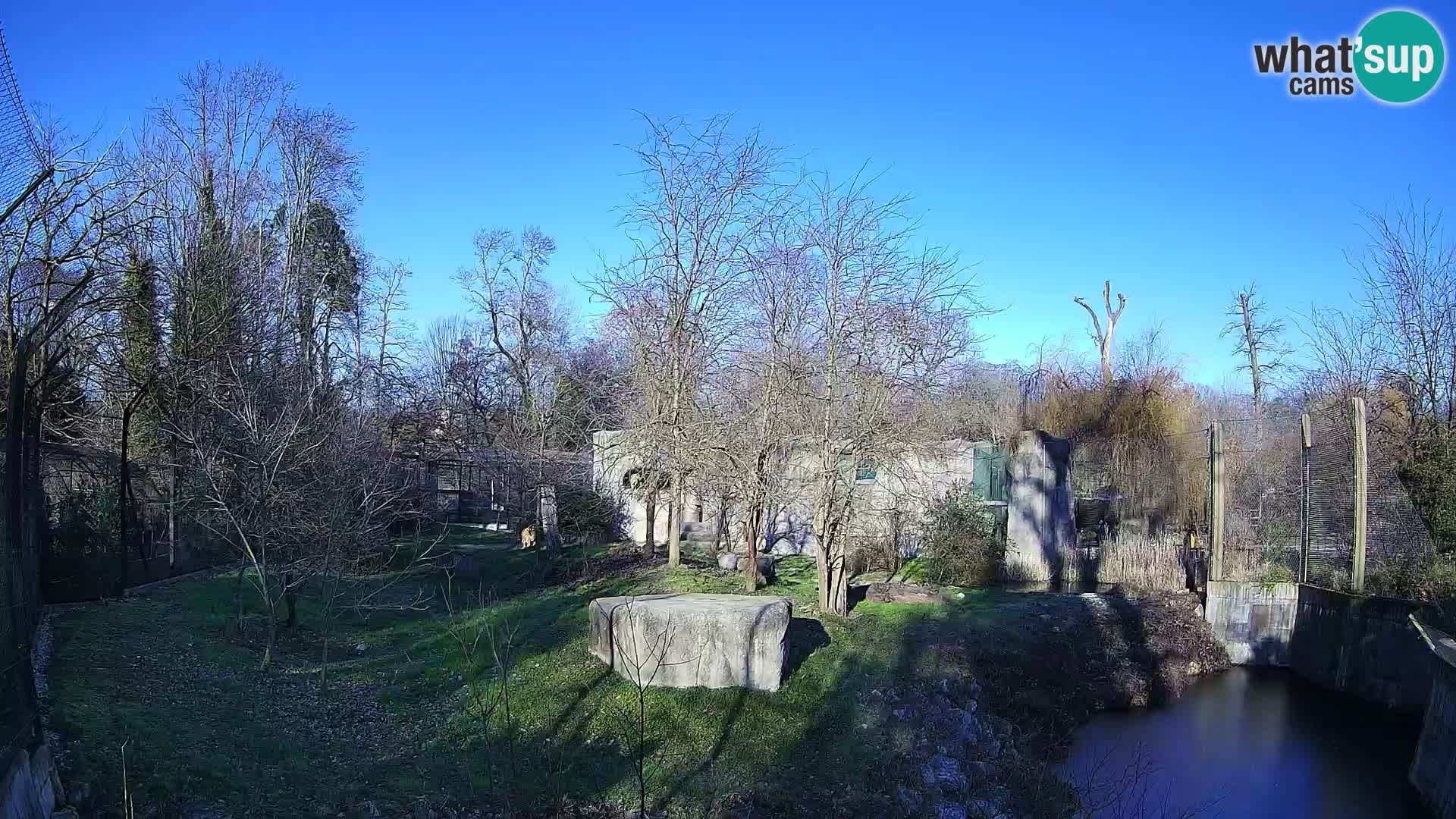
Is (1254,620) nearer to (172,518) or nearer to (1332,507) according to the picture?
(1332,507)

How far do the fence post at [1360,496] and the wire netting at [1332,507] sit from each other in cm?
45

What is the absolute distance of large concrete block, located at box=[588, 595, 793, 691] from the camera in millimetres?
9734

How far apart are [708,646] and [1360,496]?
32.1ft

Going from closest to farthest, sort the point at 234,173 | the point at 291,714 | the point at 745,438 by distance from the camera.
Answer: the point at 291,714, the point at 745,438, the point at 234,173

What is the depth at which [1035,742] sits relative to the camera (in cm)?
1059

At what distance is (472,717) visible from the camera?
867 cm

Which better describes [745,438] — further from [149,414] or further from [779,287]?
[149,414]

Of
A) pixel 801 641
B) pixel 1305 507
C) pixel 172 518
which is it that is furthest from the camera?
pixel 172 518

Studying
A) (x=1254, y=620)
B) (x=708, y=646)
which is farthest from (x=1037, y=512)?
(x=708, y=646)

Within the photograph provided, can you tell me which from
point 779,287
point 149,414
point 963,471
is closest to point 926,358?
point 779,287

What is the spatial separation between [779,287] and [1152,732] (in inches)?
305

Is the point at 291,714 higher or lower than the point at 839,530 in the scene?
lower

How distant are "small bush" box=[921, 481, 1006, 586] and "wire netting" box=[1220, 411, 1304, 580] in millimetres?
4023

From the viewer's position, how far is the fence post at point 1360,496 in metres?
12.9
